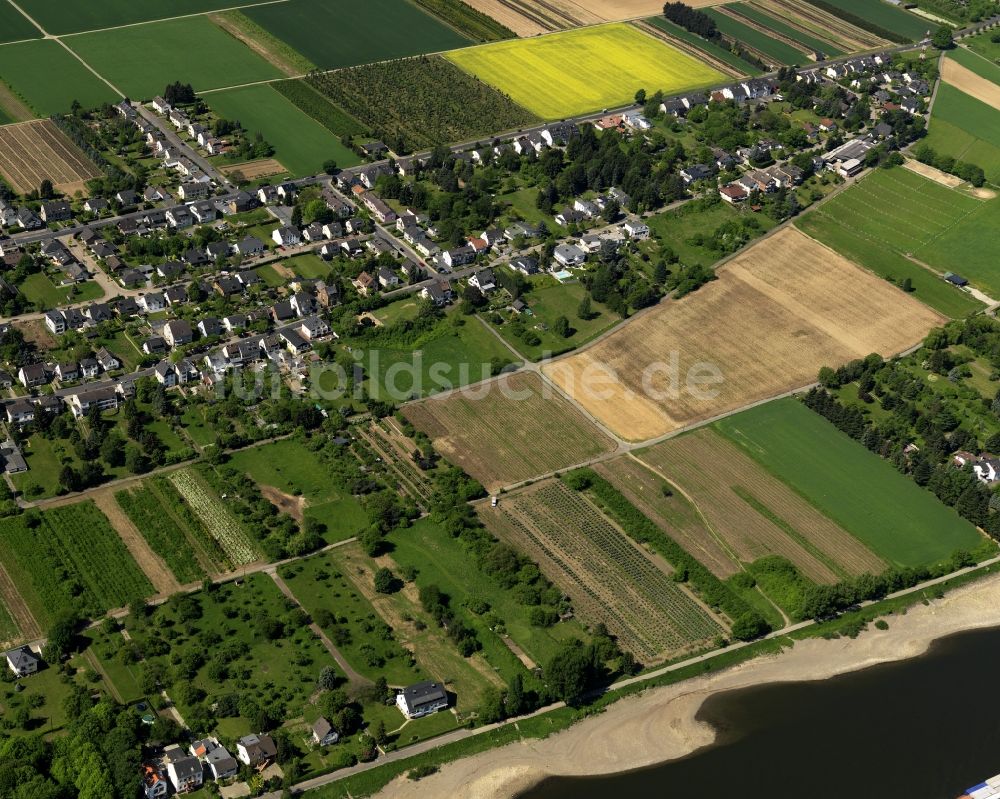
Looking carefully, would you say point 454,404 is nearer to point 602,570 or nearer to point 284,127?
point 602,570

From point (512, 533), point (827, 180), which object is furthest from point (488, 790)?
point (827, 180)

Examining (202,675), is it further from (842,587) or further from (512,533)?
(842,587)

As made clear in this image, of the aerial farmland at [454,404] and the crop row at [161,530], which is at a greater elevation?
the aerial farmland at [454,404]

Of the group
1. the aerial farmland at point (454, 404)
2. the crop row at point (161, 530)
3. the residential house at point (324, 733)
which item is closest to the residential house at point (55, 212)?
the aerial farmland at point (454, 404)

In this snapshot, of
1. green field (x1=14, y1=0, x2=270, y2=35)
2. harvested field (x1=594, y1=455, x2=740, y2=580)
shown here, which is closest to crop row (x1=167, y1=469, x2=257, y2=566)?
harvested field (x1=594, y1=455, x2=740, y2=580)

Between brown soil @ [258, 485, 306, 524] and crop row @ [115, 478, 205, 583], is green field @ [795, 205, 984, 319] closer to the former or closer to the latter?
brown soil @ [258, 485, 306, 524]

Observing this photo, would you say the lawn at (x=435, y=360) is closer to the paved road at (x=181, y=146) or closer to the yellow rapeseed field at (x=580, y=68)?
the paved road at (x=181, y=146)
